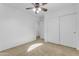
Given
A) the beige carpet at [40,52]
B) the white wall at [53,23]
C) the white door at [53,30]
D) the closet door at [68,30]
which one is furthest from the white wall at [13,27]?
the closet door at [68,30]

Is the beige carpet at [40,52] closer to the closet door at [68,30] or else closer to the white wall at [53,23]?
the closet door at [68,30]

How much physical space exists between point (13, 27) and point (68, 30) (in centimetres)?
295

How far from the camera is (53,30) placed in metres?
4.45

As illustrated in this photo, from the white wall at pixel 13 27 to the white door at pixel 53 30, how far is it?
1489 mm

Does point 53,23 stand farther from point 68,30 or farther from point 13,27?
point 13,27

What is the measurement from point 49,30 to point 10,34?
257cm

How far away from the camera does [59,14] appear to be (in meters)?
4.05

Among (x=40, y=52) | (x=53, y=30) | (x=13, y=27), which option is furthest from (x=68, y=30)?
(x=13, y=27)

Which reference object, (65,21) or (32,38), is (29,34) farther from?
(65,21)

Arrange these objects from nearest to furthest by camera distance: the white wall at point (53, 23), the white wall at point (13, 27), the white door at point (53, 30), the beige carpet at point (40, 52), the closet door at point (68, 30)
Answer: the beige carpet at point (40, 52), the white wall at point (13, 27), the closet door at point (68, 30), the white wall at point (53, 23), the white door at point (53, 30)

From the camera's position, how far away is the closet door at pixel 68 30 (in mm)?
3412

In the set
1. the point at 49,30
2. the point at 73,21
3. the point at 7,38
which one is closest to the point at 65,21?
the point at 73,21

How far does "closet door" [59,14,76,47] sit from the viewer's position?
341 cm

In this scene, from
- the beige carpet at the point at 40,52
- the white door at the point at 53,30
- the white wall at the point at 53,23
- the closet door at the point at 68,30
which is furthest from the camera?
the white door at the point at 53,30
